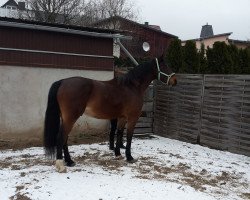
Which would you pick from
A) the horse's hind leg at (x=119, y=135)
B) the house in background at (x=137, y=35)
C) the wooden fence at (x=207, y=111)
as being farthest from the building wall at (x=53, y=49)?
the house in background at (x=137, y=35)

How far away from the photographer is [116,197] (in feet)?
15.2

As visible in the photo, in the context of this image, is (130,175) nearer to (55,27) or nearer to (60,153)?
(60,153)

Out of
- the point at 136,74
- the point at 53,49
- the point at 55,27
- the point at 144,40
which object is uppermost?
the point at 144,40

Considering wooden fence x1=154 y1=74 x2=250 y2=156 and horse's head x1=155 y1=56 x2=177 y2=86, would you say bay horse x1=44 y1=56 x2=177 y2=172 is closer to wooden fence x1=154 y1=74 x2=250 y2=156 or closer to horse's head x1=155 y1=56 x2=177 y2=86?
horse's head x1=155 y1=56 x2=177 y2=86

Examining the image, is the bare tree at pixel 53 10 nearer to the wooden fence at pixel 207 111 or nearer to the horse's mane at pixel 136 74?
the wooden fence at pixel 207 111

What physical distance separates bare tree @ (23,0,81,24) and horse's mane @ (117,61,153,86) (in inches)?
693

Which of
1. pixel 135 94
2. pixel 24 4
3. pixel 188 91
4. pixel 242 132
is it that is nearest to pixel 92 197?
pixel 135 94

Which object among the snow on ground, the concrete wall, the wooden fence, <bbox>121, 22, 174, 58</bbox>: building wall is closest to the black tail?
the snow on ground

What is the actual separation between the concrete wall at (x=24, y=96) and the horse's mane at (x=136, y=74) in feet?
8.17

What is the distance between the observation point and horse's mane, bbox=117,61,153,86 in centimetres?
689

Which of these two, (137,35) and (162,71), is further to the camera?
(137,35)

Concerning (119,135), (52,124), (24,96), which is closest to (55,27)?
(24,96)

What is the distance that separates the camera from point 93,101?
20.7 feet

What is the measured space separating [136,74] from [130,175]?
A: 2152mm
